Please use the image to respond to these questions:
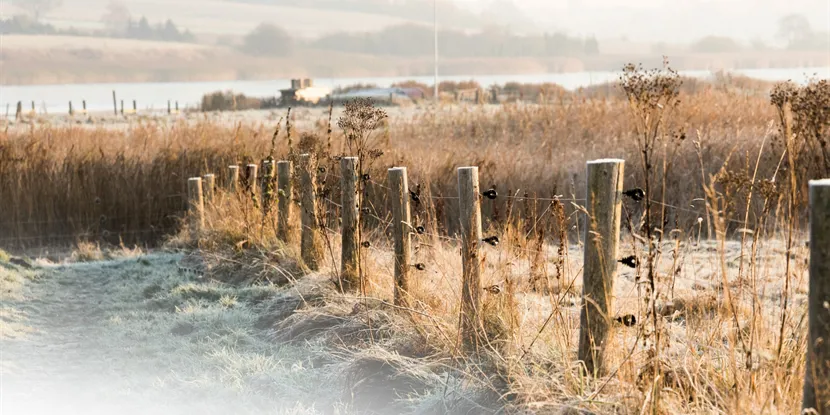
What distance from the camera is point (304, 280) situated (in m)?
6.51

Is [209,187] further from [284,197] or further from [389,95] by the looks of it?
[389,95]

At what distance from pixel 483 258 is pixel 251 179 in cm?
Answer: 447

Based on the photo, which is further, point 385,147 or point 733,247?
point 385,147

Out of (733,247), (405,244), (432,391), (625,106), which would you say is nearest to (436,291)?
(405,244)

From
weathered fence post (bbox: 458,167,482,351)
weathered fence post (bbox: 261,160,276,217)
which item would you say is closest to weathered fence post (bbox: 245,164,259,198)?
weathered fence post (bbox: 261,160,276,217)

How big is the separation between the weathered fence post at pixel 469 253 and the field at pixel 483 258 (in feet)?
0.24

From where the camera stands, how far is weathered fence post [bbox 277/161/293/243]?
7.45 meters

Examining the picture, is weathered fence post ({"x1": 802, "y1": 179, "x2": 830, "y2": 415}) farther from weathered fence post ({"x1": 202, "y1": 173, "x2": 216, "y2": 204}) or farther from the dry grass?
weathered fence post ({"x1": 202, "y1": 173, "x2": 216, "y2": 204})

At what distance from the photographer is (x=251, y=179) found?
327 inches

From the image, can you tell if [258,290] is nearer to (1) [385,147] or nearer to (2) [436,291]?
(2) [436,291]

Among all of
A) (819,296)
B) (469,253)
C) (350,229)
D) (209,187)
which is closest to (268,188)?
(209,187)

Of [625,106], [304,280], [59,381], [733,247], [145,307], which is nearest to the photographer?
[59,381]

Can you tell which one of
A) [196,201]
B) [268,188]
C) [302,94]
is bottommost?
[196,201]

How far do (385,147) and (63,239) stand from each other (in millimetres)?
4369
